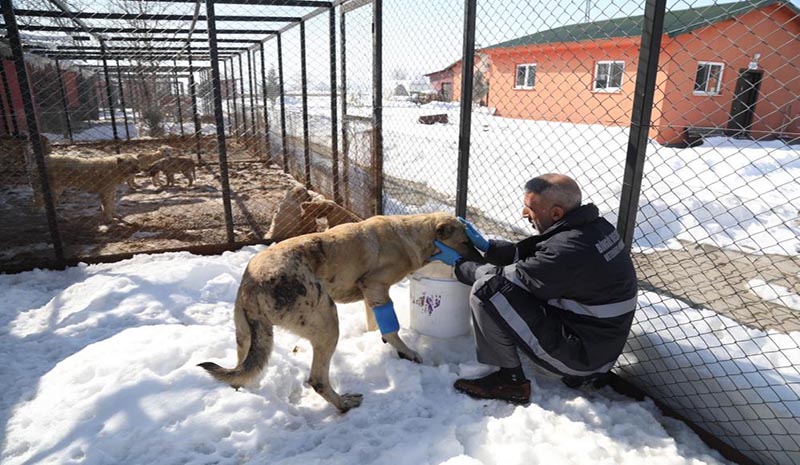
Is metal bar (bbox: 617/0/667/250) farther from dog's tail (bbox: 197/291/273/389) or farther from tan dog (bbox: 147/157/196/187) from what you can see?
tan dog (bbox: 147/157/196/187)

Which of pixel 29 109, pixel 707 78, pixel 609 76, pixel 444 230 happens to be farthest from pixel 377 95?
pixel 707 78

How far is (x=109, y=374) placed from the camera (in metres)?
3.03

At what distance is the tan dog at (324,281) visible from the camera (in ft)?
9.41

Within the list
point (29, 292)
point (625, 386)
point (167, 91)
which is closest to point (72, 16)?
point (29, 292)

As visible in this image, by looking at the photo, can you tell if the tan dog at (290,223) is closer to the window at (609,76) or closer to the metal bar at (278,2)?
the metal bar at (278,2)

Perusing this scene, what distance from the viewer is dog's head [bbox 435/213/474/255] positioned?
3750mm

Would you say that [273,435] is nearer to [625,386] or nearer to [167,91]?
[625,386]

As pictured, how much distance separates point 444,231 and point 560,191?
1057 mm

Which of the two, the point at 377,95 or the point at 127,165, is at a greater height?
the point at 377,95

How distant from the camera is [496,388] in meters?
Result: 3.16

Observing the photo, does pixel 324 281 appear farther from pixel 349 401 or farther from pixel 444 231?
pixel 444 231

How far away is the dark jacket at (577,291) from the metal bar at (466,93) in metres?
1.58

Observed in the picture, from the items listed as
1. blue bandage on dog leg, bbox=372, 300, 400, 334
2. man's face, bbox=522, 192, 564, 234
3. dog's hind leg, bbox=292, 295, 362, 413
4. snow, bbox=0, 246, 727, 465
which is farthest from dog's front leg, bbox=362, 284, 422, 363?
man's face, bbox=522, 192, 564, 234

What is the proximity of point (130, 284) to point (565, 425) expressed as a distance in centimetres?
438
